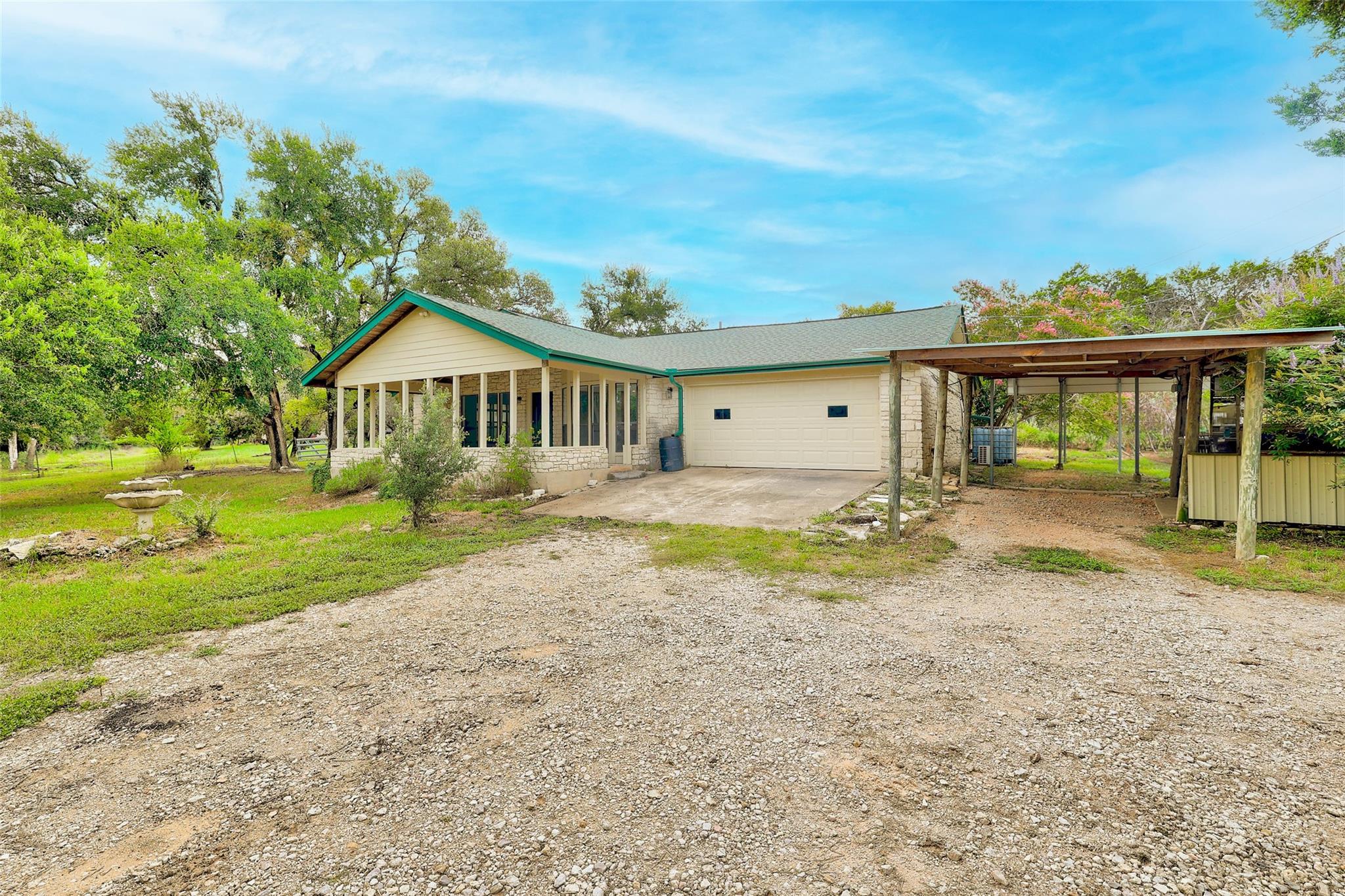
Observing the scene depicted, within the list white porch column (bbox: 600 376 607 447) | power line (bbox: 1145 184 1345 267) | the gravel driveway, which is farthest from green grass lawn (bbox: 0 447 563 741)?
power line (bbox: 1145 184 1345 267)

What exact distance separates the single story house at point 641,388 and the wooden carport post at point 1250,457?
6.33 metres

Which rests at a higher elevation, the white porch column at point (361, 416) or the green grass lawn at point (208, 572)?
the white porch column at point (361, 416)

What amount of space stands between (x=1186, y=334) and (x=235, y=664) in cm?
913

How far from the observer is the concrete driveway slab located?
8956 millimetres

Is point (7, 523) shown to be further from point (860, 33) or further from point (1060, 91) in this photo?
point (1060, 91)

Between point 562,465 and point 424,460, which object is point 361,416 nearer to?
point 562,465

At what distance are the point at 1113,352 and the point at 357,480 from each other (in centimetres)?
1419

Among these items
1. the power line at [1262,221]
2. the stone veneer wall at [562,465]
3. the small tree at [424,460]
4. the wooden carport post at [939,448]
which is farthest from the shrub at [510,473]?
the power line at [1262,221]

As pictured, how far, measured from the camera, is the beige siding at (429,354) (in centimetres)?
1202

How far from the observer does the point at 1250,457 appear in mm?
5926

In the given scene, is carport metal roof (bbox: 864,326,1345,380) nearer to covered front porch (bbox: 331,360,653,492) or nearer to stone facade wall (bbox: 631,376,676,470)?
covered front porch (bbox: 331,360,653,492)

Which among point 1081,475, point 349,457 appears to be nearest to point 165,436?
point 349,457

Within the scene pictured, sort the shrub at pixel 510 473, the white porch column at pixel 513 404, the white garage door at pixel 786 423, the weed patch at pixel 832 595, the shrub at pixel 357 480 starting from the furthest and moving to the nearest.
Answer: the white garage door at pixel 786 423, the shrub at pixel 357 480, the shrub at pixel 510 473, the white porch column at pixel 513 404, the weed patch at pixel 832 595

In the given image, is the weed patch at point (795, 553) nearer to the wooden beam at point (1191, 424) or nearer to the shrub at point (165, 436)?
the wooden beam at point (1191, 424)
